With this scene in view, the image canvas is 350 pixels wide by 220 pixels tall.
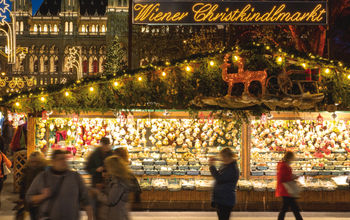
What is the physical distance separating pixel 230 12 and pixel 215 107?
202 cm

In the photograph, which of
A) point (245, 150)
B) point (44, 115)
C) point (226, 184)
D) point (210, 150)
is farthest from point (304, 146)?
point (44, 115)

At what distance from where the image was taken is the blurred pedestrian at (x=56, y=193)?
4.18 metres

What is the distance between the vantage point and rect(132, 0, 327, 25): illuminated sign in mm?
8164

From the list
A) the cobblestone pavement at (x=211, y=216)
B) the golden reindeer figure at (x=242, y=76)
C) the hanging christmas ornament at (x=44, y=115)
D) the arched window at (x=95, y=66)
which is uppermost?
the arched window at (x=95, y=66)

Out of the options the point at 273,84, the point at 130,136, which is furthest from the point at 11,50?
the point at 273,84

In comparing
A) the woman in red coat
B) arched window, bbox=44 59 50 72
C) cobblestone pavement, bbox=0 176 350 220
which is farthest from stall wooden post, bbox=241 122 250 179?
arched window, bbox=44 59 50 72

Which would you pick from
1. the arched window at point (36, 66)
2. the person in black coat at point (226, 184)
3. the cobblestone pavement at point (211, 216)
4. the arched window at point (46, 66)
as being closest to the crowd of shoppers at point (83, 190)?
Answer: the person in black coat at point (226, 184)

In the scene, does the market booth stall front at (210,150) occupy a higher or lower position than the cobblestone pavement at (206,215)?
higher

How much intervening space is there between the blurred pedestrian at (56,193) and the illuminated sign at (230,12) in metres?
4.62

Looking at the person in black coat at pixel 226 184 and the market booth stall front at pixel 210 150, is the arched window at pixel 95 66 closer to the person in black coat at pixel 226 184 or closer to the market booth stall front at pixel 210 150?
the market booth stall front at pixel 210 150

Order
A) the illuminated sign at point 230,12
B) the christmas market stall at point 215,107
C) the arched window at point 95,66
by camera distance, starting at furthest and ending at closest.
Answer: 1. the arched window at point 95,66
2. the christmas market stall at point 215,107
3. the illuminated sign at point 230,12

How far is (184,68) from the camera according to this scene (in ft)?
29.1

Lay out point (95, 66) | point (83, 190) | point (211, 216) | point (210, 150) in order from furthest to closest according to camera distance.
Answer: point (95, 66) → point (210, 150) → point (211, 216) → point (83, 190)

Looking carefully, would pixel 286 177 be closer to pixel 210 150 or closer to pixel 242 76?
pixel 242 76
